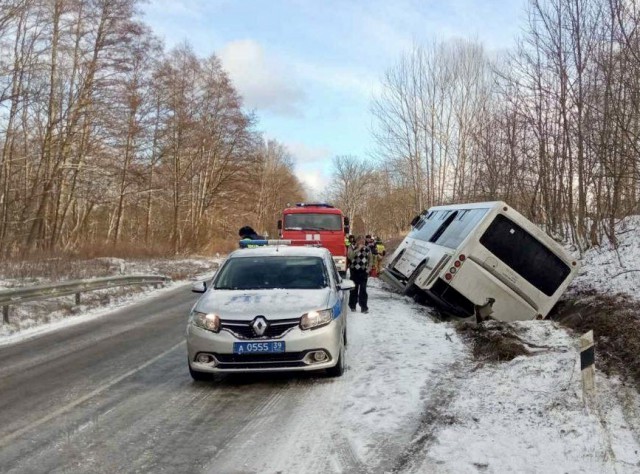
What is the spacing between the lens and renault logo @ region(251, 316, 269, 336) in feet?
20.6

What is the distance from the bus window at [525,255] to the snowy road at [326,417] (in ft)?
7.43

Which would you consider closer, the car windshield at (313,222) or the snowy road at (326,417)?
the snowy road at (326,417)

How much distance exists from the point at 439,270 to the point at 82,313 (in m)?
8.78

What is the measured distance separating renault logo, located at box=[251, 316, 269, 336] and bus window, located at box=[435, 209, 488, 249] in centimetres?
576

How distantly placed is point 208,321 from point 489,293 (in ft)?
19.7

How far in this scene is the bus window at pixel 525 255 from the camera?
1061cm

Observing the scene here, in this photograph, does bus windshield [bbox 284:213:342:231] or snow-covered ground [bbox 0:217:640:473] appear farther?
bus windshield [bbox 284:213:342:231]

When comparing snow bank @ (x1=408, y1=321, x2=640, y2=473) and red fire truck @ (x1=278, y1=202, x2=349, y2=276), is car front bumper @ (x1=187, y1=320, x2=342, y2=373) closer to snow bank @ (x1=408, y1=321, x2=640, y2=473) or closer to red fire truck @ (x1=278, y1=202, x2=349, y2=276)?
snow bank @ (x1=408, y1=321, x2=640, y2=473)

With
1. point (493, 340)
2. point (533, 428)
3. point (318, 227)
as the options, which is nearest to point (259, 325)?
point (533, 428)

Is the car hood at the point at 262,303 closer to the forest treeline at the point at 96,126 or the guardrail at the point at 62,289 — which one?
the guardrail at the point at 62,289

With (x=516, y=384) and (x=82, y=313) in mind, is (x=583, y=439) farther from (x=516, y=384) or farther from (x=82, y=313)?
(x=82, y=313)

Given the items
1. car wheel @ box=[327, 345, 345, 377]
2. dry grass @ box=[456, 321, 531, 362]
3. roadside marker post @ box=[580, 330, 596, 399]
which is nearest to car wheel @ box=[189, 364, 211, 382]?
car wheel @ box=[327, 345, 345, 377]

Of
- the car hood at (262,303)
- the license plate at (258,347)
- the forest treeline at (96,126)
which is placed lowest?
the license plate at (258,347)

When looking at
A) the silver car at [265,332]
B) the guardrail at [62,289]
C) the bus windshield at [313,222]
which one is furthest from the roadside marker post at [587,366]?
the bus windshield at [313,222]
